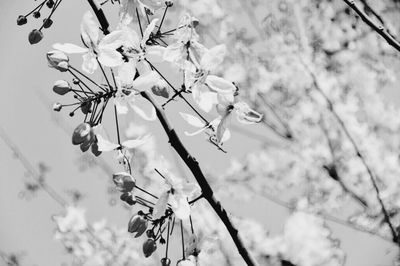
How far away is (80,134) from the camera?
4.04 ft

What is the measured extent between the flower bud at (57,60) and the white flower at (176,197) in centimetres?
55

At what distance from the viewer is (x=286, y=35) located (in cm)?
643

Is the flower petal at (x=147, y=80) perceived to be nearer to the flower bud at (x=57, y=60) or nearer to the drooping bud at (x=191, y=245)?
the flower bud at (x=57, y=60)

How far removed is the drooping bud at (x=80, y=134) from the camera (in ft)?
4.02

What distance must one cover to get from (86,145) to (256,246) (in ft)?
17.7

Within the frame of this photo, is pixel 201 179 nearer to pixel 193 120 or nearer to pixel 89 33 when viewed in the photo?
pixel 193 120

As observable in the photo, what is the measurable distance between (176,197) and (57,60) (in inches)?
26.0

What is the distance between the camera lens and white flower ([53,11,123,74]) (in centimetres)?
122

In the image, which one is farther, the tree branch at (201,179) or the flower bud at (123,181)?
the flower bud at (123,181)

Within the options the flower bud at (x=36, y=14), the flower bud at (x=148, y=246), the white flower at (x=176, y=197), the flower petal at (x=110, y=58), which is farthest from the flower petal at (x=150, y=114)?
the flower bud at (x=36, y=14)

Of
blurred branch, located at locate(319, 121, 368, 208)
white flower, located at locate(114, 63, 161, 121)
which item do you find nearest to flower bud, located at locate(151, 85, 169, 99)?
white flower, located at locate(114, 63, 161, 121)

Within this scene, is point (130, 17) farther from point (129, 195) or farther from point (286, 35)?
point (286, 35)

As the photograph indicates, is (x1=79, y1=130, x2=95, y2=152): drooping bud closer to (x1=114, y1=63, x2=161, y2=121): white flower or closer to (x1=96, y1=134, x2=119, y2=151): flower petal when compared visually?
(x1=96, y1=134, x2=119, y2=151): flower petal

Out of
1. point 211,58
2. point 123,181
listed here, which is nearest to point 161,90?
point 211,58
